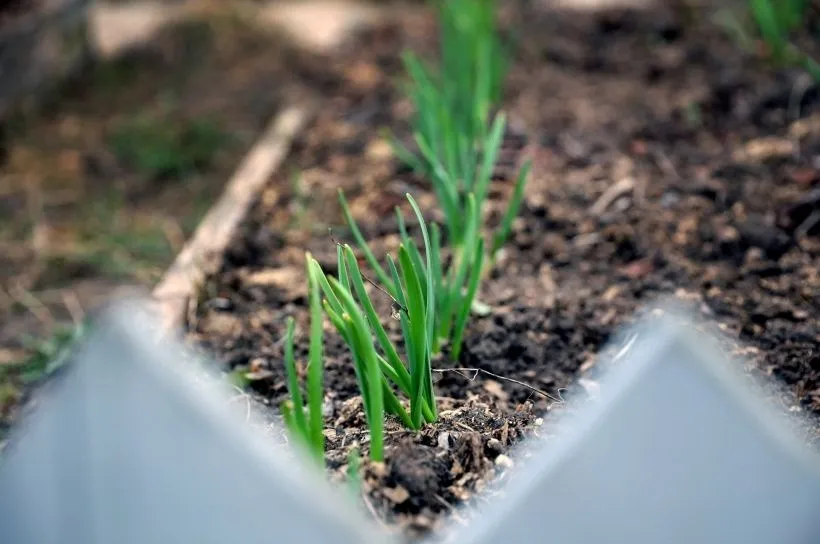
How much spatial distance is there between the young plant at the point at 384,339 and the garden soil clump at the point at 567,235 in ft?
0.24

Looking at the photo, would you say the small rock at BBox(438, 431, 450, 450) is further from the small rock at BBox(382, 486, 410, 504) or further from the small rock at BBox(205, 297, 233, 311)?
the small rock at BBox(205, 297, 233, 311)

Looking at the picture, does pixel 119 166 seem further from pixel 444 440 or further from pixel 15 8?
pixel 444 440

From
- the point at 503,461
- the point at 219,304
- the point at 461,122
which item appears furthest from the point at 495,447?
the point at 461,122

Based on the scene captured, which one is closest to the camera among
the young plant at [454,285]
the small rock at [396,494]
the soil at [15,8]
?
the small rock at [396,494]

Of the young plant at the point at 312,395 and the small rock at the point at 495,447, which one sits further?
the small rock at the point at 495,447

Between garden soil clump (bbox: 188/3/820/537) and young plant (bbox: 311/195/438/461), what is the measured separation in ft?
0.24

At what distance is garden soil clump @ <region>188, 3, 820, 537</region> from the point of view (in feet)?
6.00

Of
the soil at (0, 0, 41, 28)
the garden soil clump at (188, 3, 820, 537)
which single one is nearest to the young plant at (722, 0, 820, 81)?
the garden soil clump at (188, 3, 820, 537)

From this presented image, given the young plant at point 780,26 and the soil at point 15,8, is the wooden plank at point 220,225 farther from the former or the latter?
the young plant at point 780,26

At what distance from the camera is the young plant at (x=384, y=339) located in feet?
4.61

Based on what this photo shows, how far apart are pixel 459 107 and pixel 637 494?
1936mm

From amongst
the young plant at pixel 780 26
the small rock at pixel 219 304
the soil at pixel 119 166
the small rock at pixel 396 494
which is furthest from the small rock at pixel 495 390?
the young plant at pixel 780 26

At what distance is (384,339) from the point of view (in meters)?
1.57

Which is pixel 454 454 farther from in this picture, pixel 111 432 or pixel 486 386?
pixel 111 432
